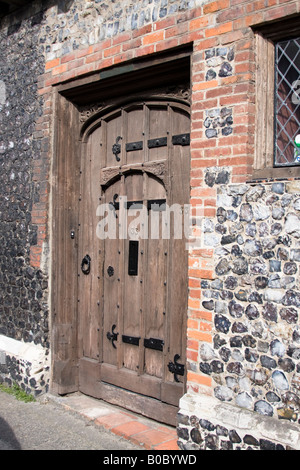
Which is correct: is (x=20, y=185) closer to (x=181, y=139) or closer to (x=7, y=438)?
(x=181, y=139)

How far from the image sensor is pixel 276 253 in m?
3.22

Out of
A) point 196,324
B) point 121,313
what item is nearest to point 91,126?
point 121,313

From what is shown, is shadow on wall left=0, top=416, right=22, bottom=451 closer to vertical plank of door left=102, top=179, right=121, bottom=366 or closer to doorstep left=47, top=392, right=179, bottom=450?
doorstep left=47, top=392, right=179, bottom=450

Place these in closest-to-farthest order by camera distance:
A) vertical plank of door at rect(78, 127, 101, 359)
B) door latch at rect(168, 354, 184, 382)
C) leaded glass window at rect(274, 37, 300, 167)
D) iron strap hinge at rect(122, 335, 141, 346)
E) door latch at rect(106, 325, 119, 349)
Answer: leaded glass window at rect(274, 37, 300, 167) < door latch at rect(168, 354, 184, 382) < iron strap hinge at rect(122, 335, 141, 346) < door latch at rect(106, 325, 119, 349) < vertical plank of door at rect(78, 127, 101, 359)

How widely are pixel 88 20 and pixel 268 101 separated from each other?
2120mm

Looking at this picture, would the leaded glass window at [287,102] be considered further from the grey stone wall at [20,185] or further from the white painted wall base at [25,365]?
the white painted wall base at [25,365]

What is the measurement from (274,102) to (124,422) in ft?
9.35

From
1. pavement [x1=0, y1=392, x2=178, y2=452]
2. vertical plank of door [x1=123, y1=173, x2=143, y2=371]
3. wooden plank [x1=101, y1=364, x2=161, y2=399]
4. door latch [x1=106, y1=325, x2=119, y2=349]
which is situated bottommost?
pavement [x1=0, y1=392, x2=178, y2=452]

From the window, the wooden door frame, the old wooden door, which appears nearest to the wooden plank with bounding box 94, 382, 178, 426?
the old wooden door

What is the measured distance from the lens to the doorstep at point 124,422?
3.86 meters

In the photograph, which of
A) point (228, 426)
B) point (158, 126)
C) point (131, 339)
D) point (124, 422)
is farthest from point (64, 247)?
point (228, 426)

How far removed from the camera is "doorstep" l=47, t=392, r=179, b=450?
386cm

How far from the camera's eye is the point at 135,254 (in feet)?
14.6

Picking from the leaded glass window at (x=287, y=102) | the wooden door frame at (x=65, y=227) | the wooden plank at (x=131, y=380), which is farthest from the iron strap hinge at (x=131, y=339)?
the leaded glass window at (x=287, y=102)
